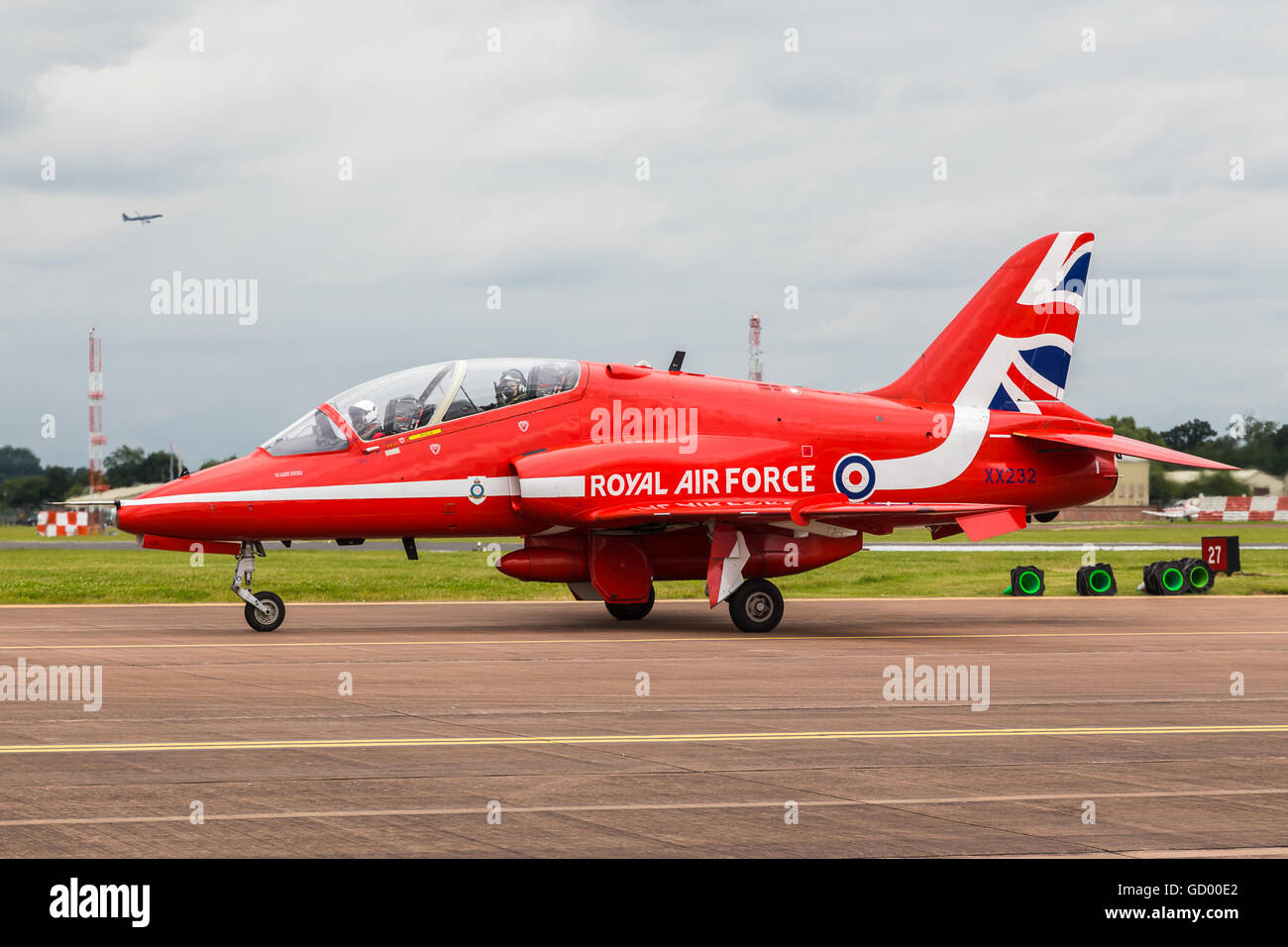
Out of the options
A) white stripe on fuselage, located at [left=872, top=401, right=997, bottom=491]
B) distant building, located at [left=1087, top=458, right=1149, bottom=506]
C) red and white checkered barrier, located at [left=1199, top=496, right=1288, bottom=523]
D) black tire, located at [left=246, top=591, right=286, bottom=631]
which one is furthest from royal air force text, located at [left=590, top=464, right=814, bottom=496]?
distant building, located at [left=1087, top=458, right=1149, bottom=506]

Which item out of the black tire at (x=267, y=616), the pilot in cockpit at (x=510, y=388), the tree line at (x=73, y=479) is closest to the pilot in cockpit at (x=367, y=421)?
the pilot in cockpit at (x=510, y=388)

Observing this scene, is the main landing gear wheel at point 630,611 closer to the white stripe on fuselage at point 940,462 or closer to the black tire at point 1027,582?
the white stripe on fuselage at point 940,462

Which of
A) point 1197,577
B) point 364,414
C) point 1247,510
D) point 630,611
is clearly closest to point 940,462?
point 630,611

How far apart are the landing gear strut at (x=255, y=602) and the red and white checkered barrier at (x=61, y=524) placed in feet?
215

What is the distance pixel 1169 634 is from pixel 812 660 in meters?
6.52

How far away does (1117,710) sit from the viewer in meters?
12.0

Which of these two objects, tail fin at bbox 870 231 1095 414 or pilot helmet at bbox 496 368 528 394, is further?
tail fin at bbox 870 231 1095 414

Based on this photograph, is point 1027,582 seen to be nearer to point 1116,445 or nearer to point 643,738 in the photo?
point 1116,445

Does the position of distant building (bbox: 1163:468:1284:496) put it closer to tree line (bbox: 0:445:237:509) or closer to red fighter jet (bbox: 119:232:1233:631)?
red fighter jet (bbox: 119:232:1233:631)

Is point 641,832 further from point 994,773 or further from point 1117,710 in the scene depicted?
point 1117,710

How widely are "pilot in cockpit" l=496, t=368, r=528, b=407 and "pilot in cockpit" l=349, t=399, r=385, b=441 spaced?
1.71m

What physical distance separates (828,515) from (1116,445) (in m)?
5.67

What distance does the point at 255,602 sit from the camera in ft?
63.4

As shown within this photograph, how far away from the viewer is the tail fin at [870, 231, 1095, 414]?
2267cm
